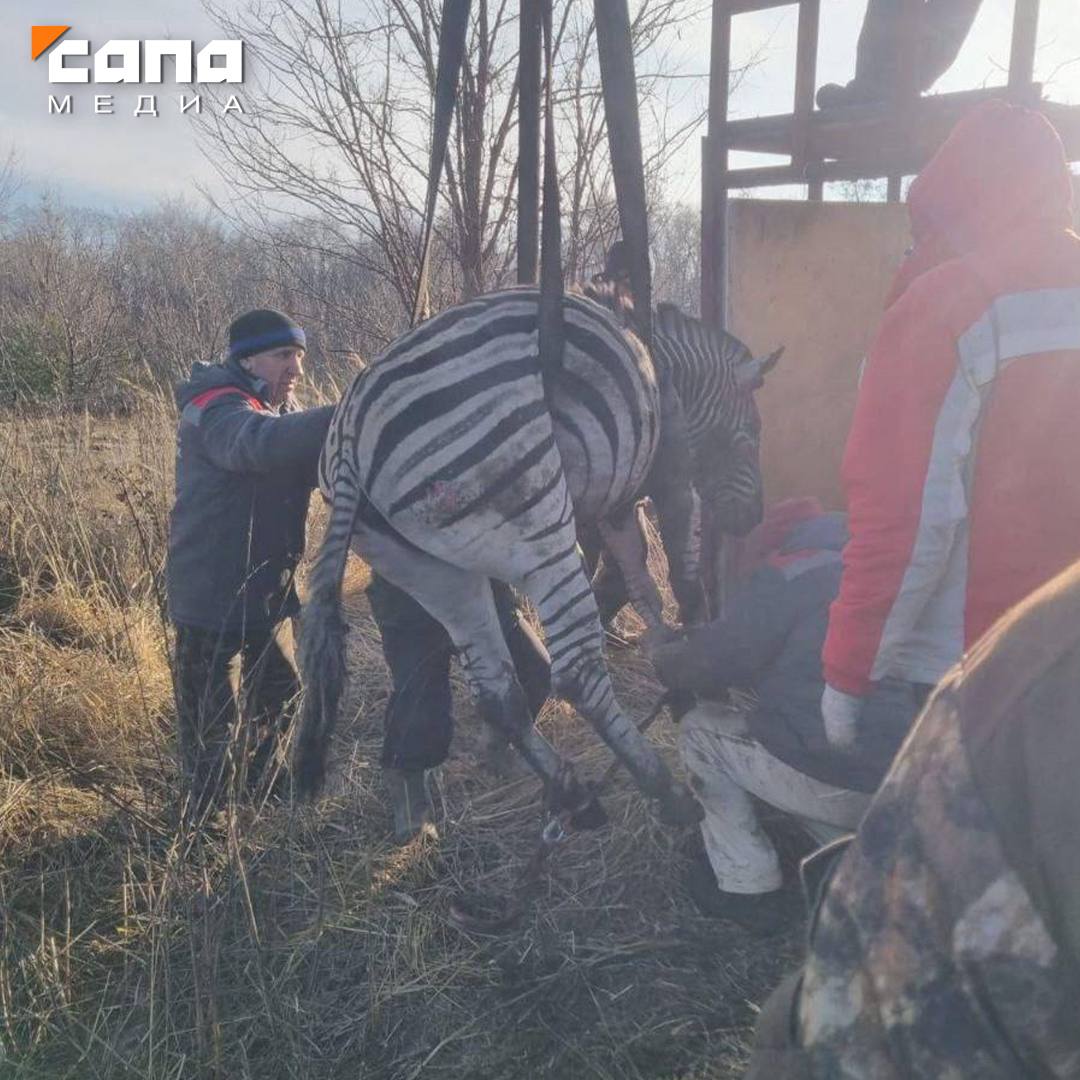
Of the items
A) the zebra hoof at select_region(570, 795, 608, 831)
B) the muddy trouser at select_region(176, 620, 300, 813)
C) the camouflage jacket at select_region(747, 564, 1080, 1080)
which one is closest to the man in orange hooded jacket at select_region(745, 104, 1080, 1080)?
the camouflage jacket at select_region(747, 564, 1080, 1080)

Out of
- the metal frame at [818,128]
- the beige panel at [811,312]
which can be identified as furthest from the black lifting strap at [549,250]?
the beige panel at [811,312]

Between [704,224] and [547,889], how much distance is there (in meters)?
2.67

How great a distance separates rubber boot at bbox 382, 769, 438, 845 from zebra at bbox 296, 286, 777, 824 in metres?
0.49

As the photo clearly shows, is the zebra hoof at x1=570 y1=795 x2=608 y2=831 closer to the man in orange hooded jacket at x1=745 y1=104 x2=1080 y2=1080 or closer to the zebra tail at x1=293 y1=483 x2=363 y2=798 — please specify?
the zebra tail at x1=293 y1=483 x2=363 y2=798

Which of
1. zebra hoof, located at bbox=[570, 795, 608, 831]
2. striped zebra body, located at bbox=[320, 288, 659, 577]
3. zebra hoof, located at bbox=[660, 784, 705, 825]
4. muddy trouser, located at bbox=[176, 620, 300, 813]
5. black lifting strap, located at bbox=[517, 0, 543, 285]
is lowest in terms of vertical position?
zebra hoof, located at bbox=[570, 795, 608, 831]

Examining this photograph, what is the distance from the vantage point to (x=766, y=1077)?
3.01 ft

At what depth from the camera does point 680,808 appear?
9.16ft

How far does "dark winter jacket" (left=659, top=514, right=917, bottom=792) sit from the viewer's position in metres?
2.36

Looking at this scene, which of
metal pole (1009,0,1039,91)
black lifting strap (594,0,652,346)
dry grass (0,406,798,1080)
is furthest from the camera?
metal pole (1009,0,1039,91)

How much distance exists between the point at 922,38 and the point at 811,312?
1.09 meters

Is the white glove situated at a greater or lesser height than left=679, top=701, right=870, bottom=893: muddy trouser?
greater

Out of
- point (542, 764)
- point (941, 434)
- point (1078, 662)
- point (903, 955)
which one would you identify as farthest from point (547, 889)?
point (1078, 662)

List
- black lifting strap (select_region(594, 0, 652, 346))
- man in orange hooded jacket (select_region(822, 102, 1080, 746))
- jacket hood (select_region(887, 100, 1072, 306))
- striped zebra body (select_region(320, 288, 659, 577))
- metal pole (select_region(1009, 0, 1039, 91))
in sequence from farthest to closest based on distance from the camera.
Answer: metal pole (select_region(1009, 0, 1039, 91)) < striped zebra body (select_region(320, 288, 659, 577)) < black lifting strap (select_region(594, 0, 652, 346)) < jacket hood (select_region(887, 100, 1072, 306)) < man in orange hooded jacket (select_region(822, 102, 1080, 746))

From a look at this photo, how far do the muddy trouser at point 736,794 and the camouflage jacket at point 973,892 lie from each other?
1714 mm
